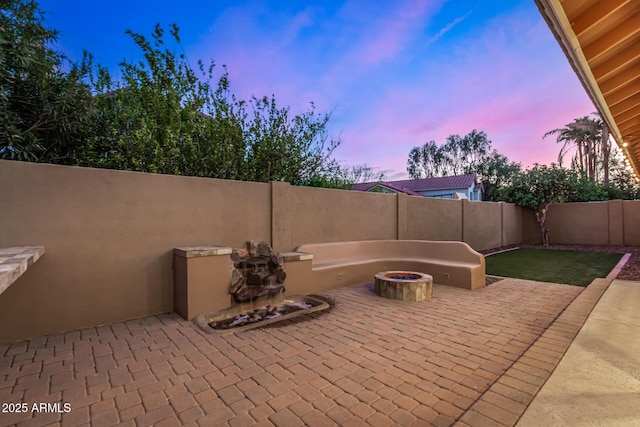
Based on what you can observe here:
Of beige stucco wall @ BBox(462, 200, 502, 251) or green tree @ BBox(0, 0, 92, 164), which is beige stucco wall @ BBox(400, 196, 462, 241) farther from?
green tree @ BBox(0, 0, 92, 164)

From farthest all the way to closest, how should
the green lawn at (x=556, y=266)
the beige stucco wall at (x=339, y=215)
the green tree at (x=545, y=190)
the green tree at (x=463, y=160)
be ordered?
the green tree at (x=463, y=160), the green tree at (x=545, y=190), the green lawn at (x=556, y=266), the beige stucco wall at (x=339, y=215)

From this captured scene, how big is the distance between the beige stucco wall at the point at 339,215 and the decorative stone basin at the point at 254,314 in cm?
164

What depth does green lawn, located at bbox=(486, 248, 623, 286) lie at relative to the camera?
7168 millimetres

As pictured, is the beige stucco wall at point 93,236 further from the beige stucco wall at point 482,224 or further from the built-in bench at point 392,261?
the beige stucco wall at point 482,224

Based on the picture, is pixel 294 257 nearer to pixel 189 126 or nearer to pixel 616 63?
pixel 189 126

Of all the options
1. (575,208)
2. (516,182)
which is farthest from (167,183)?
(575,208)

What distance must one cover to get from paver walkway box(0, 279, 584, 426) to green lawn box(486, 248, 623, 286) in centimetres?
361

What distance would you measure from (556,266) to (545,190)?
6.81 metres

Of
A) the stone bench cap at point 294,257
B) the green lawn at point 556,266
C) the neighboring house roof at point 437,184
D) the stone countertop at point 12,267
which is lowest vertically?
the green lawn at point 556,266

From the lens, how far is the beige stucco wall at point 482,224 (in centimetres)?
1181

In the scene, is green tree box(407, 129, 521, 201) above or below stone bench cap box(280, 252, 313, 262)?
above

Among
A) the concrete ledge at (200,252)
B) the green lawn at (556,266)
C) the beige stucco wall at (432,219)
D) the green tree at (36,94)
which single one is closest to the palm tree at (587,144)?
the green lawn at (556,266)

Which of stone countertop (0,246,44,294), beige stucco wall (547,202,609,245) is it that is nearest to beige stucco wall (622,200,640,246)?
beige stucco wall (547,202,609,245)

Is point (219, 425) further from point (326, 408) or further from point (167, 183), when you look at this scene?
point (167, 183)
